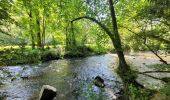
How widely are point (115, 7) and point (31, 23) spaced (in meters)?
20.2

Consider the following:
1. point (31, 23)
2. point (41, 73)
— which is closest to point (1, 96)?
point (41, 73)

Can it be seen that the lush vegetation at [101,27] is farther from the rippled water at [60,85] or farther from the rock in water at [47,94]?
the rock in water at [47,94]

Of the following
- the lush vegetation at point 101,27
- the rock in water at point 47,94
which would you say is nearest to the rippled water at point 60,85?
the rock in water at point 47,94

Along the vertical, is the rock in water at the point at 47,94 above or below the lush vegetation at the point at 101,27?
below

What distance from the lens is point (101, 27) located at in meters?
19.8

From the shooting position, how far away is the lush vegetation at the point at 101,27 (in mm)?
9102

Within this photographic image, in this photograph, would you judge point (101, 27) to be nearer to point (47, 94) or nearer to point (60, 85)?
point (60, 85)

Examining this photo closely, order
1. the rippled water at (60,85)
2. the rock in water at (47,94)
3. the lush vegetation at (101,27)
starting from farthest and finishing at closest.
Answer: the rippled water at (60,85) → the rock in water at (47,94) → the lush vegetation at (101,27)

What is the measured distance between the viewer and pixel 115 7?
66.2ft

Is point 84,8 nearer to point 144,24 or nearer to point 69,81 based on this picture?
point 69,81

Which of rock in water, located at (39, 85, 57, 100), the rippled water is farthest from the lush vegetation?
rock in water, located at (39, 85, 57, 100)

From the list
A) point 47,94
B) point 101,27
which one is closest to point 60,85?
point 47,94

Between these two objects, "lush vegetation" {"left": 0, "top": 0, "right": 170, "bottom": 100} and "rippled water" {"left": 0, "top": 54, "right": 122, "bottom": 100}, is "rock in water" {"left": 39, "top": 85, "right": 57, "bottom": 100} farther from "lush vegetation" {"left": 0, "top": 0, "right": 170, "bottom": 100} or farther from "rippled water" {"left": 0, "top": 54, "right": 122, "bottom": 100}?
"lush vegetation" {"left": 0, "top": 0, "right": 170, "bottom": 100}

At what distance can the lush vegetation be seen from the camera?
9102mm
